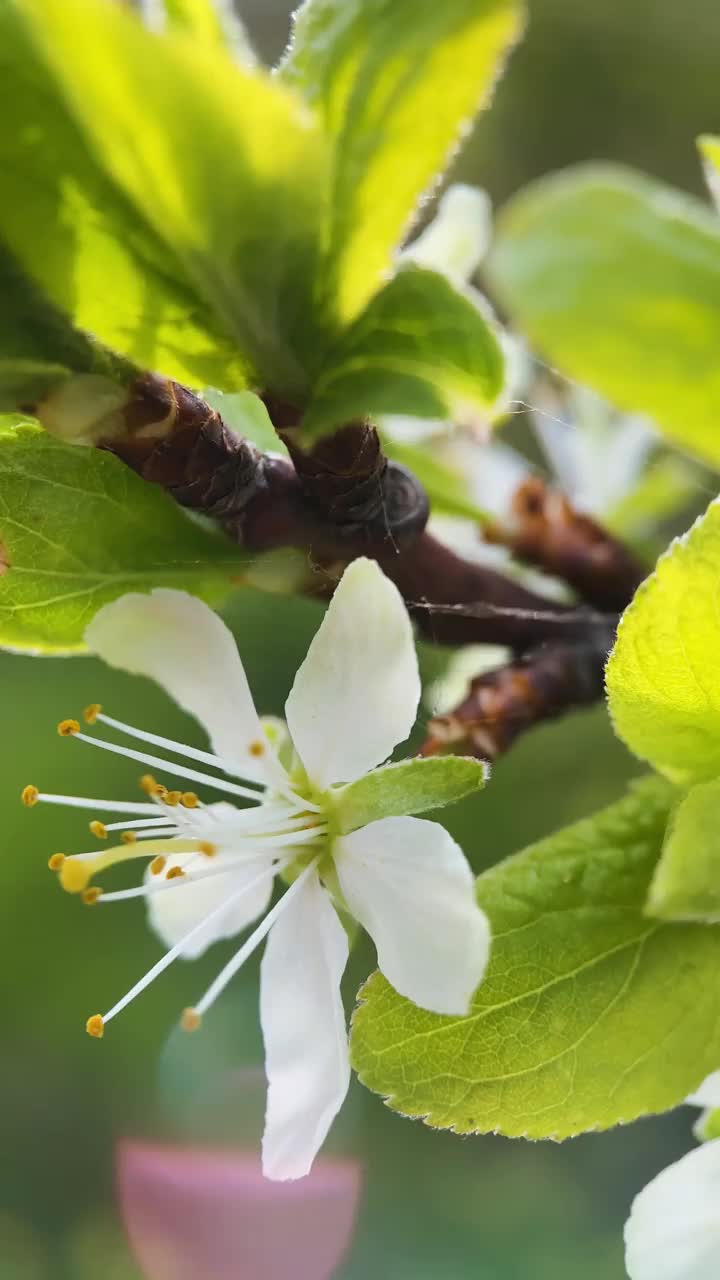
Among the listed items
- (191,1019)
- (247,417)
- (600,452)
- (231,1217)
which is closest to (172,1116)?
(231,1217)

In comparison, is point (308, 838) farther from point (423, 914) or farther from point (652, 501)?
point (652, 501)

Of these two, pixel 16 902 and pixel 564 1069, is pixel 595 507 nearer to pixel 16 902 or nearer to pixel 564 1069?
pixel 564 1069

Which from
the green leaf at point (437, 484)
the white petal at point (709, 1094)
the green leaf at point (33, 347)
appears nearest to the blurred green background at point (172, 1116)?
the green leaf at point (437, 484)

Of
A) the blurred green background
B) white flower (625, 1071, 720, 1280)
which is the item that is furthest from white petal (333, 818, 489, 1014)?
the blurred green background

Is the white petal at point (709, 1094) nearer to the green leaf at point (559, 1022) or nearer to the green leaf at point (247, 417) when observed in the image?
the green leaf at point (559, 1022)

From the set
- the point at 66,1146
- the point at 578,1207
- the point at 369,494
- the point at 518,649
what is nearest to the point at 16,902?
the point at 66,1146

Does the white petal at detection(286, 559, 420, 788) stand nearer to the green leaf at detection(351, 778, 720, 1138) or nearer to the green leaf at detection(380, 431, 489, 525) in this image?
the green leaf at detection(351, 778, 720, 1138)
